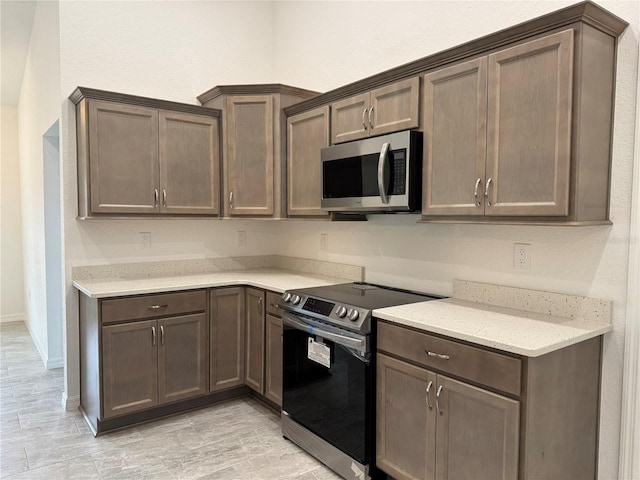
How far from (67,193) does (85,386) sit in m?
1.37

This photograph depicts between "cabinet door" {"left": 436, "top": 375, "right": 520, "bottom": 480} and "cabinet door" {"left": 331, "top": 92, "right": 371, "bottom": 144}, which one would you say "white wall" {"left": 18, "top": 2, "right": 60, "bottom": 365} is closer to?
"cabinet door" {"left": 331, "top": 92, "right": 371, "bottom": 144}

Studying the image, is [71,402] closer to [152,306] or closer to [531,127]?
[152,306]

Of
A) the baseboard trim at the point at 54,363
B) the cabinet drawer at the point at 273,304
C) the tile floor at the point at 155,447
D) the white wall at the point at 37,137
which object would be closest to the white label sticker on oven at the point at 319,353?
the cabinet drawer at the point at 273,304

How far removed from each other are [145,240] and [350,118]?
1.89 metres

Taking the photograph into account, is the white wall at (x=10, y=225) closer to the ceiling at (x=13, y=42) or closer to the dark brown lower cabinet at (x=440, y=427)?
the ceiling at (x=13, y=42)

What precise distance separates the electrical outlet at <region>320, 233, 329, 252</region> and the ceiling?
10.8 feet

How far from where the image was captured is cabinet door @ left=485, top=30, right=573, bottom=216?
1815 millimetres

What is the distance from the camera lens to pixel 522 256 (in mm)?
2328

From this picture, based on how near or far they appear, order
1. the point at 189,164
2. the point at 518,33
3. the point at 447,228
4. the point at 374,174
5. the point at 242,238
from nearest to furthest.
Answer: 1. the point at 518,33
2. the point at 374,174
3. the point at 447,228
4. the point at 189,164
5. the point at 242,238

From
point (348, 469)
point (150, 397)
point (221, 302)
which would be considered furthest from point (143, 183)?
point (348, 469)

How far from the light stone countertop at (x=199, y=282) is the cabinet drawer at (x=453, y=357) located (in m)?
0.99

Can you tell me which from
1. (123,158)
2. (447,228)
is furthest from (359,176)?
(123,158)

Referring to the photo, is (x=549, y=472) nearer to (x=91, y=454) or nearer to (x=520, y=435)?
(x=520, y=435)

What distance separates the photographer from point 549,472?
182 cm
